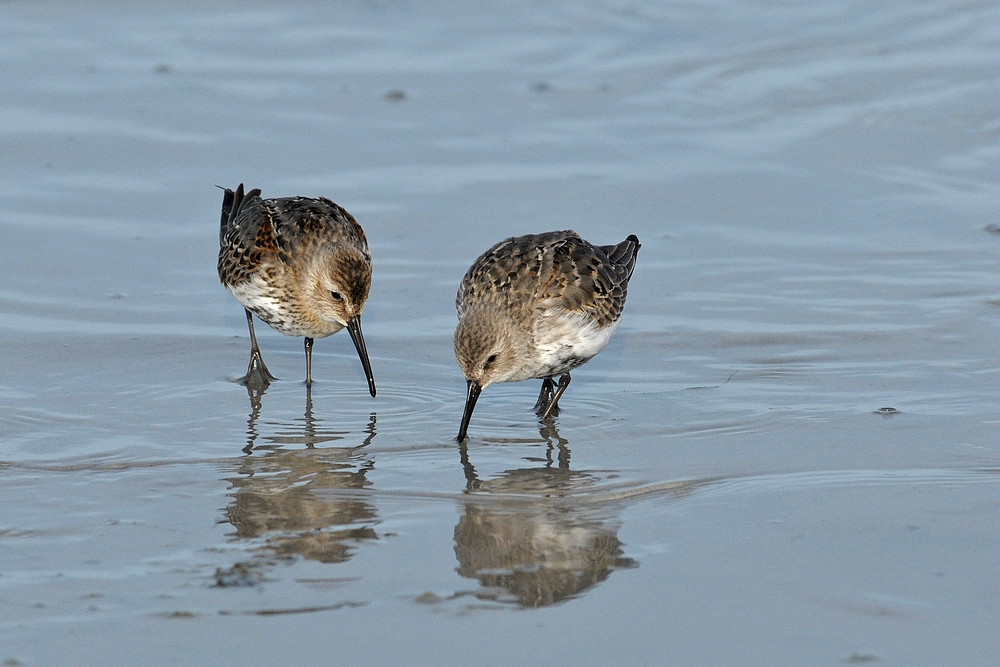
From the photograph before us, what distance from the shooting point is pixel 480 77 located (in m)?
13.2

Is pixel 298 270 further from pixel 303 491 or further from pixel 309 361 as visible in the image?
pixel 303 491

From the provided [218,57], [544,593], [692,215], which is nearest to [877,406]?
[544,593]

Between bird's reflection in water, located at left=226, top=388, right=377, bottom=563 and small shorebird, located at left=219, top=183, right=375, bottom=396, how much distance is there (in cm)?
71

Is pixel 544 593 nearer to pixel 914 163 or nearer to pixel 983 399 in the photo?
pixel 983 399

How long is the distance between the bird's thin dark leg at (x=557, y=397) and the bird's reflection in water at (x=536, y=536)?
76 centimetres

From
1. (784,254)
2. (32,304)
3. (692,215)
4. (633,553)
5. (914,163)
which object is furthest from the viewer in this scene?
(914,163)

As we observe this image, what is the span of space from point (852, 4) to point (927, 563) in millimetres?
11822

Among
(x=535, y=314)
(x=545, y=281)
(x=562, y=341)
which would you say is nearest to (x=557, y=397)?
(x=562, y=341)

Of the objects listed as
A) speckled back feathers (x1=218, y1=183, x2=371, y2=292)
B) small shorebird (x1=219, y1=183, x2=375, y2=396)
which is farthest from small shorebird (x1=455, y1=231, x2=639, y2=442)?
speckled back feathers (x1=218, y1=183, x2=371, y2=292)

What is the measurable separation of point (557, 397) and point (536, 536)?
1.91m

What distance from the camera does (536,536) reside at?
212 inches

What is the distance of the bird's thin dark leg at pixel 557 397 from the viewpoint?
7.18m

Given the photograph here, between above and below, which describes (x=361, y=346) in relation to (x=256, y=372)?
above

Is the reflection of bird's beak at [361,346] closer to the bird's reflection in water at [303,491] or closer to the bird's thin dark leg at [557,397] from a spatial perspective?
the bird's reflection in water at [303,491]
